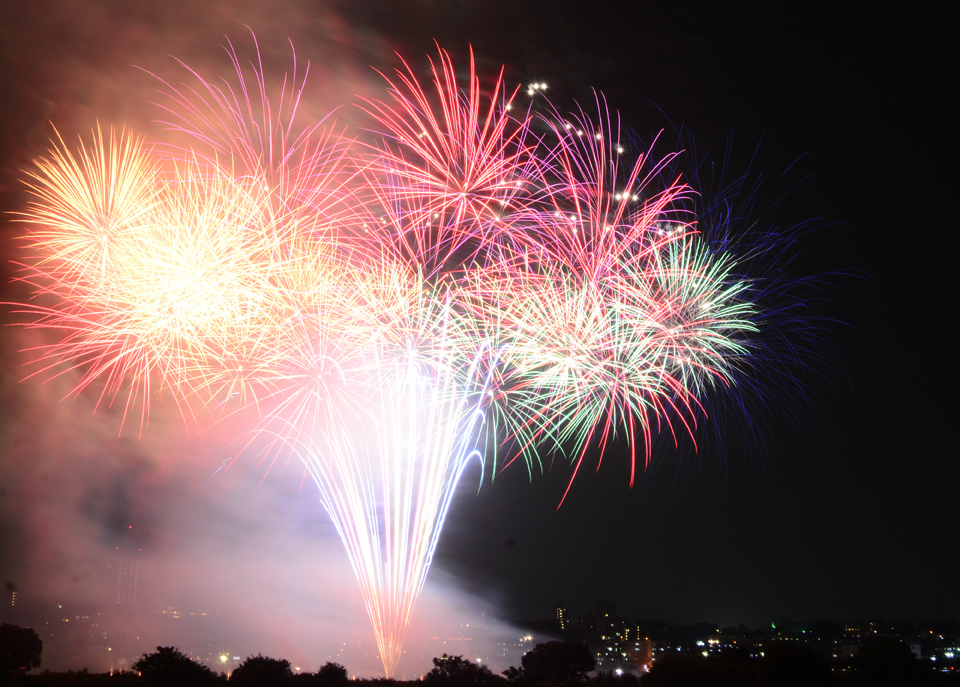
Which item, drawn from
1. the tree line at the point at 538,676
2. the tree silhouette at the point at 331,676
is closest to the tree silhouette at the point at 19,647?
the tree line at the point at 538,676

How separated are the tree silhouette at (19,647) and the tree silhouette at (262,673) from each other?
1340 cm

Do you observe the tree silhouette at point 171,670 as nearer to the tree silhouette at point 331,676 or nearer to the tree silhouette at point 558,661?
the tree silhouette at point 331,676

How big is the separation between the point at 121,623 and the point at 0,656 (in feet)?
43.3

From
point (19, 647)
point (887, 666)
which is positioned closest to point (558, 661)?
point (887, 666)

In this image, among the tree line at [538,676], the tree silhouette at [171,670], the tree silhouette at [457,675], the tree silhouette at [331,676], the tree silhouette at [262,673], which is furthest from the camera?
the tree silhouette at [457,675]

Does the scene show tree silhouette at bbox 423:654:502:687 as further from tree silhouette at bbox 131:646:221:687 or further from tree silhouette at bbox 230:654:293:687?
tree silhouette at bbox 131:646:221:687

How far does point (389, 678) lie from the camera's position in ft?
75.9

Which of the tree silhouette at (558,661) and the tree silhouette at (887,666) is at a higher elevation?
the tree silhouette at (887,666)

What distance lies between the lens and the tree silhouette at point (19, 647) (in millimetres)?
29177

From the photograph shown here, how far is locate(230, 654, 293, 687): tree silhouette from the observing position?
22.6 metres

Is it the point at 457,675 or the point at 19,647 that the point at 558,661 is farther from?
the point at 19,647

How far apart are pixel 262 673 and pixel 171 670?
120 inches

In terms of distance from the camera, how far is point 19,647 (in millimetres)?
29859

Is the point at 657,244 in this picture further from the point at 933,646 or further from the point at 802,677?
the point at 933,646
